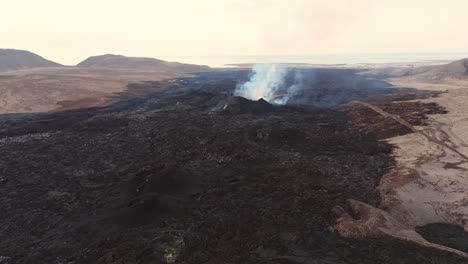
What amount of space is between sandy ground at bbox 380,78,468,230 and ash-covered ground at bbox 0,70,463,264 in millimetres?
1245

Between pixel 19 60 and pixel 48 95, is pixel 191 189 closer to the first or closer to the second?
pixel 48 95

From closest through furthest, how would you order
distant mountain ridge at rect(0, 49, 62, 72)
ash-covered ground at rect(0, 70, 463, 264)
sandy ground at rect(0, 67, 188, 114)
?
ash-covered ground at rect(0, 70, 463, 264) → sandy ground at rect(0, 67, 188, 114) → distant mountain ridge at rect(0, 49, 62, 72)

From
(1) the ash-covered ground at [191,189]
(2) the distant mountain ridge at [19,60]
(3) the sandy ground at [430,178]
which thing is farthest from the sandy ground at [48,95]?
(2) the distant mountain ridge at [19,60]

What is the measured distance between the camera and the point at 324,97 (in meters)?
63.0

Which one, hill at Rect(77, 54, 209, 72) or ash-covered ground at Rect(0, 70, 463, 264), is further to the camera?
hill at Rect(77, 54, 209, 72)

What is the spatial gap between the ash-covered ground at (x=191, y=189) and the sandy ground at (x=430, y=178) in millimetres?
1245

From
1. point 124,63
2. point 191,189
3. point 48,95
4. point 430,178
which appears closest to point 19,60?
point 124,63

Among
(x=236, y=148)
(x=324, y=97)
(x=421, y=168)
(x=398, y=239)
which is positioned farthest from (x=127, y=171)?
(x=324, y=97)

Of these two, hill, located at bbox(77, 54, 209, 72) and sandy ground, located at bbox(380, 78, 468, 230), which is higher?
sandy ground, located at bbox(380, 78, 468, 230)

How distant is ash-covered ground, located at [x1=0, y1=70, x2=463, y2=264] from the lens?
1519 centimetres

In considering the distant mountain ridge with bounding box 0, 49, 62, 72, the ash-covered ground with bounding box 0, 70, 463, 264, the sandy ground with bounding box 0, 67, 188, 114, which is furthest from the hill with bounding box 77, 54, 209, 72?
the ash-covered ground with bounding box 0, 70, 463, 264

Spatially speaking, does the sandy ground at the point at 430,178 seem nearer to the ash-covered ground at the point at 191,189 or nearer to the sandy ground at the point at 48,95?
the ash-covered ground at the point at 191,189

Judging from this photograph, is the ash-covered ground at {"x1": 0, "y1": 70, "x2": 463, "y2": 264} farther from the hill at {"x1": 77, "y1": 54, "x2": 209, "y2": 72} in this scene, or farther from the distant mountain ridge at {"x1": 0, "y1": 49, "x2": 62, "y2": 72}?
the hill at {"x1": 77, "y1": 54, "x2": 209, "y2": 72}

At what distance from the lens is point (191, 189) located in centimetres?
2162
